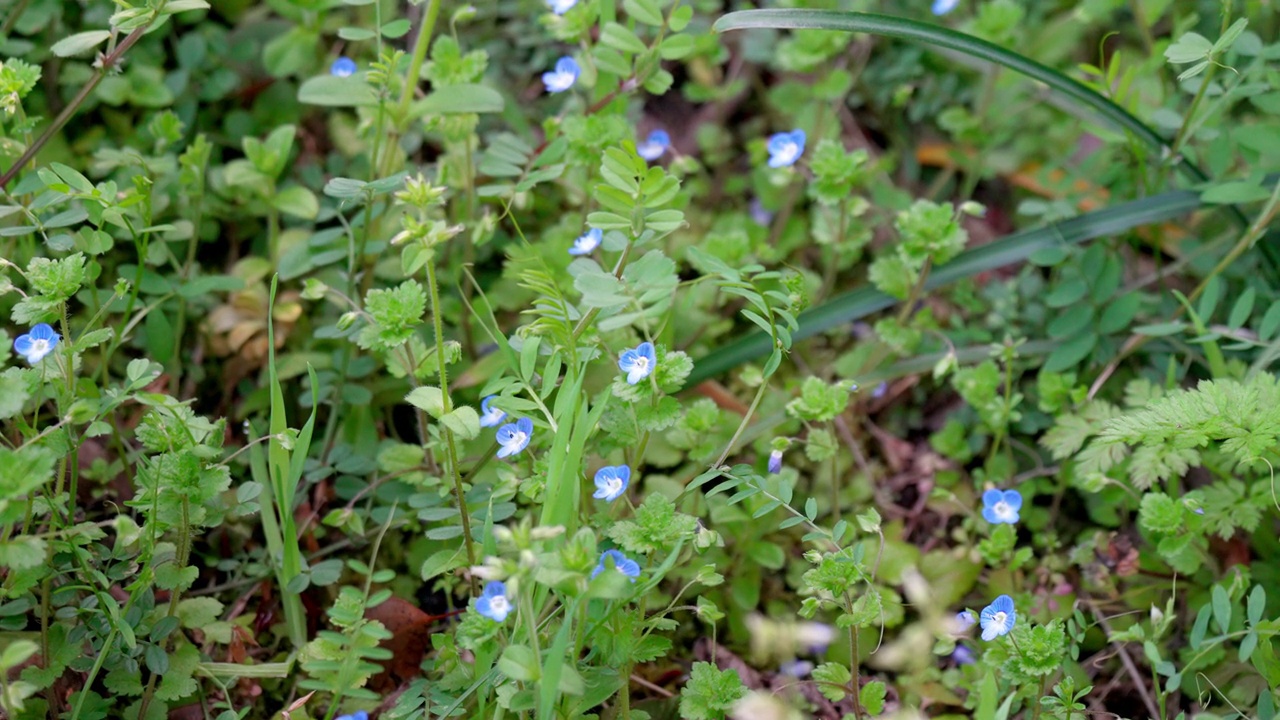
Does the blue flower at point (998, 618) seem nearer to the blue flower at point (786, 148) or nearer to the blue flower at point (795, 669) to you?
the blue flower at point (795, 669)

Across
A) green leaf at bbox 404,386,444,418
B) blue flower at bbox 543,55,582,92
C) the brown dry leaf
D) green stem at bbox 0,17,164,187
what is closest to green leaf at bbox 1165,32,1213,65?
blue flower at bbox 543,55,582,92

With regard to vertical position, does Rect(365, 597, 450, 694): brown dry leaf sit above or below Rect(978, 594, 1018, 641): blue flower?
below

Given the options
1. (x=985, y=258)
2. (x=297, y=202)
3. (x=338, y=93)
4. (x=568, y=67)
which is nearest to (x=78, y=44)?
(x=338, y=93)

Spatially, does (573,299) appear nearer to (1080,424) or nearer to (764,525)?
(764,525)

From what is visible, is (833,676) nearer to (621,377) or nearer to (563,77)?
(621,377)

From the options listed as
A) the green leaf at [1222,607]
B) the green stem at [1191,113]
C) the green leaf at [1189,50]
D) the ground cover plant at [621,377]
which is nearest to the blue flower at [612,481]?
the ground cover plant at [621,377]

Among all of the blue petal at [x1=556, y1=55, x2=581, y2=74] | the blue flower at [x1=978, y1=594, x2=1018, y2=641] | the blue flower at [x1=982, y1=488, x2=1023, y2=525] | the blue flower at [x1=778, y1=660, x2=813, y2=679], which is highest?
the blue petal at [x1=556, y1=55, x2=581, y2=74]

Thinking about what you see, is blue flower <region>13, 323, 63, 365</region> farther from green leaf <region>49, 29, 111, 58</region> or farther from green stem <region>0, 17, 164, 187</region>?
green leaf <region>49, 29, 111, 58</region>
